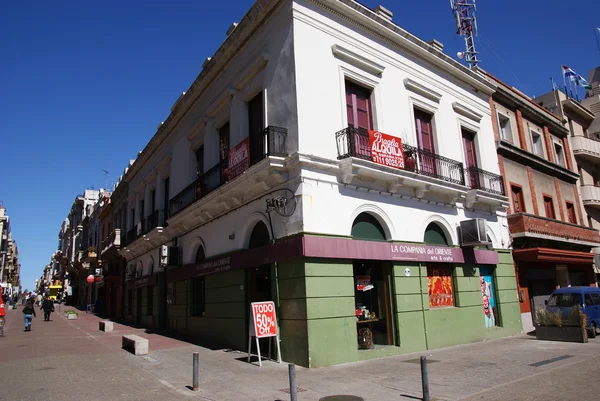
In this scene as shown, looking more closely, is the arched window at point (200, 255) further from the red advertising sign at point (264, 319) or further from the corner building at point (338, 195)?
the red advertising sign at point (264, 319)

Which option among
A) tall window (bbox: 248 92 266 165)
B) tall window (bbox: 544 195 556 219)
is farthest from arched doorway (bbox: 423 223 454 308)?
tall window (bbox: 544 195 556 219)

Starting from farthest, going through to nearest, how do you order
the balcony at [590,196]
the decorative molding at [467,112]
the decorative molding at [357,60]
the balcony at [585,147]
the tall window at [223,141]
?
the balcony at [585,147] → the balcony at [590,196] → the decorative molding at [467,112] → the tall window at [223,141] → the decorative molding at [357,60]

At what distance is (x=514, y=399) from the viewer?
6.48m

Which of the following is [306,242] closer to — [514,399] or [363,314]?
[363,314]

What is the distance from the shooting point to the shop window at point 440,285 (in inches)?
516

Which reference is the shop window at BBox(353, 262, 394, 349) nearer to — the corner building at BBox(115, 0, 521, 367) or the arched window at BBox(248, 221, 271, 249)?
the corner building at BBox(115, 0, 521, 367)

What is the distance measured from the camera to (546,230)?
18.1 metres

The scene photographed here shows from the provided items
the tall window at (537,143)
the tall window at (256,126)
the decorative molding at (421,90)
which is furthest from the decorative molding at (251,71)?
the tall window at (537,143)

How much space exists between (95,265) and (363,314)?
1366 inches

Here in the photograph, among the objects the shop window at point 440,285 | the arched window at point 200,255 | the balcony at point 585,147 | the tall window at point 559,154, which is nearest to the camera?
the shop window at point 440,285

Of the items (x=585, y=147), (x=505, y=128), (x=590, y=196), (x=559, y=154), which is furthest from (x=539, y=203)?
(x=585, y=147)

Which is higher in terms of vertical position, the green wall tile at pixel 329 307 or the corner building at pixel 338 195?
the corner building at pixel 338 195

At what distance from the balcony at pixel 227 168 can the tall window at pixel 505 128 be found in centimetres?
1305

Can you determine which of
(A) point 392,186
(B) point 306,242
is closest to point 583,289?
(A) point 392,186
